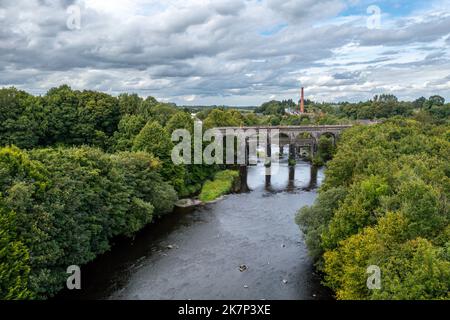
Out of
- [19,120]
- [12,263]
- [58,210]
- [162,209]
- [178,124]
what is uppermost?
[19,120]

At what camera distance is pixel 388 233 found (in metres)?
26.6

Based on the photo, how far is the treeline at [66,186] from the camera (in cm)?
3033

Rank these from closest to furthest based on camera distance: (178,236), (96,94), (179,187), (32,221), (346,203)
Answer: (32,221), (346,203), (178,236), (179,187), (96,94)

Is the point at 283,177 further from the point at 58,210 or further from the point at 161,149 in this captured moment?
the point at 58,210

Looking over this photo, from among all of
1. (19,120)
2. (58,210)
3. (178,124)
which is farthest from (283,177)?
(58,210)

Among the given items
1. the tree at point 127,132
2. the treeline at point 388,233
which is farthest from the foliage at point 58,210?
the tree at point 127,132

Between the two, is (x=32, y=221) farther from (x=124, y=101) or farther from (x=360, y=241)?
(x=124, y=101)

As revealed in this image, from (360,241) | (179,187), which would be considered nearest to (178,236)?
(179,187)

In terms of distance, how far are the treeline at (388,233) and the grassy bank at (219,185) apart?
90.0ft

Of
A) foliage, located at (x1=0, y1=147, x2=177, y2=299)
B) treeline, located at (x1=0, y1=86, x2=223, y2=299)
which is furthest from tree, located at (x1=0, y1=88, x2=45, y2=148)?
foliage, located at (x1=0, y1=147, x2=177, y2=299)

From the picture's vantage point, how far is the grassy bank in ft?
224

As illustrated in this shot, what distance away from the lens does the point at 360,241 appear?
2925 centimetres

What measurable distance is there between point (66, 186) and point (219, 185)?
136 ft
